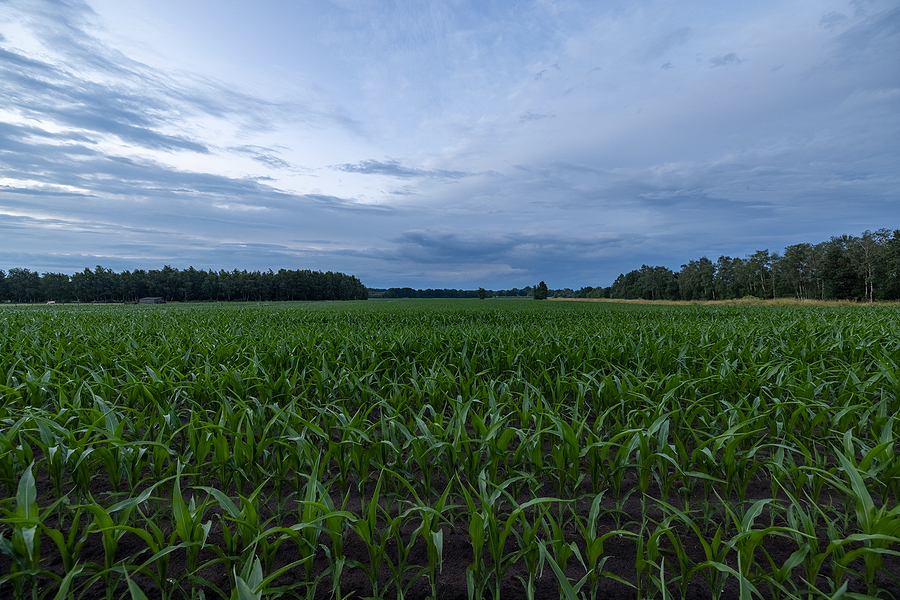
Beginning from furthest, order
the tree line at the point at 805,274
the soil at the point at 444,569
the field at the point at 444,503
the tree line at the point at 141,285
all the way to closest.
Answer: the tree line at the point at 141,285
the tree line at the point at 805,274
the soil at the point at 444,569
the field at the point at 444,503

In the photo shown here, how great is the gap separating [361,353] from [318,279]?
132m

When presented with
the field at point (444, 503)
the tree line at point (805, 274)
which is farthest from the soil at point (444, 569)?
the tree line at point (805, 274)

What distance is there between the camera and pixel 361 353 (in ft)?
19.9

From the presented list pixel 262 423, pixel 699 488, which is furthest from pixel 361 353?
pixel 699 488

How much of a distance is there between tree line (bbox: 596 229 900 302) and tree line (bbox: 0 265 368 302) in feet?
407

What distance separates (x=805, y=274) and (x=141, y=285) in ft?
560

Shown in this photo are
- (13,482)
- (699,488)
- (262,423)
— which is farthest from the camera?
(262,423)

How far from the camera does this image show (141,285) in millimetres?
108750

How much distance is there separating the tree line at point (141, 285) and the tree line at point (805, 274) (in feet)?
407

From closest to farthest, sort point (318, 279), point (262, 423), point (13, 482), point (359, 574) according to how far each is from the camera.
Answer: point (359, 574), point (13, 482), point (262, 423), point (318, 279)

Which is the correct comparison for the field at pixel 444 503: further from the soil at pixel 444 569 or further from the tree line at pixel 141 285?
the tree line at pixel 141 285

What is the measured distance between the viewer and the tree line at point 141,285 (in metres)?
109

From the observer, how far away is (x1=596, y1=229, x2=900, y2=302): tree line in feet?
184

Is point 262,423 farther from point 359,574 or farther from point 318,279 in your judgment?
point 318,279
